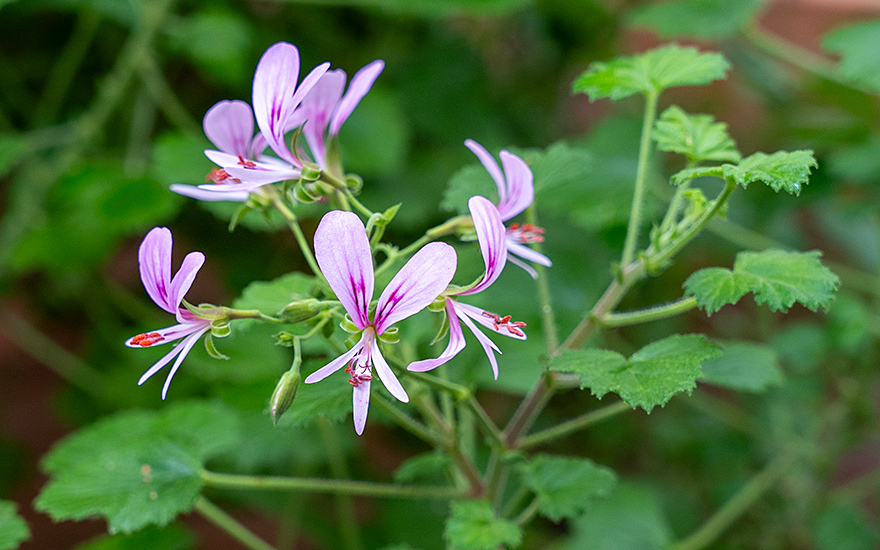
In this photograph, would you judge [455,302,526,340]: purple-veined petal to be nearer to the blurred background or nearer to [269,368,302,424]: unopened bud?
[269,368,302,424]: unopened bud

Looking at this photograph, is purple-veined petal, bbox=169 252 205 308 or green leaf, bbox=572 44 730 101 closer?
purple-veined petal, bbox=169 252 205 308

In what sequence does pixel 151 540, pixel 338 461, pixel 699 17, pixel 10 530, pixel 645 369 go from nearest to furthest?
pixel 645 369 < pixel 10 530 < pixel 151 540 < pixel 338 461 < pixel 699 17

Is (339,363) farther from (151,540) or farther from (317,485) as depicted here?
(151,540)

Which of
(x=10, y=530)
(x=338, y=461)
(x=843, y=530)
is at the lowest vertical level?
(x=843, y=530)

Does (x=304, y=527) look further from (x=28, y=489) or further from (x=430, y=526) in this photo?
(x=28, y=489)

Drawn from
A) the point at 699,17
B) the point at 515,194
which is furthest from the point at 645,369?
the point at 699,17

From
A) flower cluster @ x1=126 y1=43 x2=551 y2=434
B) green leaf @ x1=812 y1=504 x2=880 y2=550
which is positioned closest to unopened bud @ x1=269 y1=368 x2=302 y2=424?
flower cluster @ x1=126 y1=43 x2=551 y2=434

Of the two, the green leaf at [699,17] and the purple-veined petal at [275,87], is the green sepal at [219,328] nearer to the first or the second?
the purple-veined petal at [275,87]

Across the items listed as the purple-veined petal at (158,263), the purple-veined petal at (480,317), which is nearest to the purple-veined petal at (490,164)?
the purple-veined petal at (480,317)
